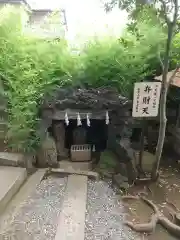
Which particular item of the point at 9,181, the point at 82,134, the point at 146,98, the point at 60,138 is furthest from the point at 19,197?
the point at 146,98

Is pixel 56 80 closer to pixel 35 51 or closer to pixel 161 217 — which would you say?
pixel 35 51

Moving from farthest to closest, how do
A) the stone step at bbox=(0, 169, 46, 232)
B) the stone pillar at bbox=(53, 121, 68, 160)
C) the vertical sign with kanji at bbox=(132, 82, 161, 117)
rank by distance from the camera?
the stone pillar at bbox=(53, 121, 68, 160) → the vertical sign with kanji at bbox=(132, 82, 161, 117) → the stone step at bbox=(0, 169, 46, 232)

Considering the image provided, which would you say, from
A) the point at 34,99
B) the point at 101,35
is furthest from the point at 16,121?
the point at 101,35

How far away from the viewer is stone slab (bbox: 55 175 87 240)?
3.58 m

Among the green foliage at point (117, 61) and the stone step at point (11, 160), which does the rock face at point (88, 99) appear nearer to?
the green foliage at point (117, 61)

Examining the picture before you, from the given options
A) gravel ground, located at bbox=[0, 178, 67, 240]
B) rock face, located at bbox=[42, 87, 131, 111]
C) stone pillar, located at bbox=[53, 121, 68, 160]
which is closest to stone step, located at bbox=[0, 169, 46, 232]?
gravel ground, located at bbox=[0, 178, 67, 240]

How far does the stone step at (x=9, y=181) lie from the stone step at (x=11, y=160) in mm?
145

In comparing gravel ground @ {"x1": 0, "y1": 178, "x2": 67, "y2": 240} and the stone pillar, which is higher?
the stone pillar

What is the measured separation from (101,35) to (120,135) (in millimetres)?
2531

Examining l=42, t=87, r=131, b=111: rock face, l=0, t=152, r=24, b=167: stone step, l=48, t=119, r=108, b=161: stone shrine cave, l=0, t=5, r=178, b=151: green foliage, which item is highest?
l=0, t=5, r=178, b=151: green foliage

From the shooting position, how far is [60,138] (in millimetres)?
6285

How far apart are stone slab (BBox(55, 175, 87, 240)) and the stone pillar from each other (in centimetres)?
98

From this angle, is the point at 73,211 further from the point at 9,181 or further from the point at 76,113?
the point at 76,113

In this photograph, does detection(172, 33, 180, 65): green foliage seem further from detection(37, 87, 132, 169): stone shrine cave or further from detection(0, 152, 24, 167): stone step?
detection(0, 152, 24, 167): stone step
